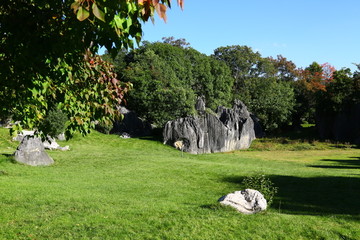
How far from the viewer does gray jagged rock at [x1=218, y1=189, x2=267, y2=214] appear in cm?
996

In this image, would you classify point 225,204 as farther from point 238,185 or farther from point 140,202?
point 238,185

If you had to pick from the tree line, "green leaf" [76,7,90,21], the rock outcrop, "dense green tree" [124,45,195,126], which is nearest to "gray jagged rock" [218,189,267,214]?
"green leaf" [76,7,90,21]

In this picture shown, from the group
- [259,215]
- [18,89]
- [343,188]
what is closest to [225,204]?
[259,215]

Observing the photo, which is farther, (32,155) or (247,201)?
(32,155)

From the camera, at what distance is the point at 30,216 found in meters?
9.98

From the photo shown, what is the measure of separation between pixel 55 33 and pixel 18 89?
2156mm

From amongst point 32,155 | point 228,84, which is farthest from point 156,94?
point 32,155

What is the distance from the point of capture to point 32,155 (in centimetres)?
2092

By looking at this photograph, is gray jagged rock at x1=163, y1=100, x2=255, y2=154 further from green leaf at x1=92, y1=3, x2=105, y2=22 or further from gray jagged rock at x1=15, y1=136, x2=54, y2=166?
green leaf at x1=92, y1=3, x2=105, y2=22

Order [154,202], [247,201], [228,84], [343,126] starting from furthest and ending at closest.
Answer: [228,84], [343,126], [154,202], [247,201]

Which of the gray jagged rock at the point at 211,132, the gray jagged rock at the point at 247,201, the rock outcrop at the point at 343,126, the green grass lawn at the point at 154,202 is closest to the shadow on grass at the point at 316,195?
the green grass lawn at the point at 154,202

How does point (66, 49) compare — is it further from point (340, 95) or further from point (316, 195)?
point (340, 95)

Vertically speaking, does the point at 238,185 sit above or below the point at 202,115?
below

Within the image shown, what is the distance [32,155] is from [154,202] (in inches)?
461
